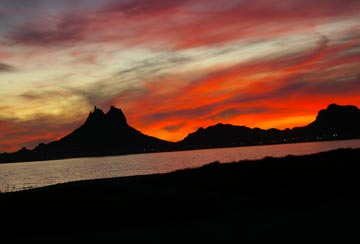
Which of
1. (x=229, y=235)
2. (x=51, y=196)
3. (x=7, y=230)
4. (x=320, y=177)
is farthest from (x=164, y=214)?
(x=320, y=177)

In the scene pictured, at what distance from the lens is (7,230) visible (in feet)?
48.7

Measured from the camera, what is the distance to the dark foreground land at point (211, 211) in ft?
41.6

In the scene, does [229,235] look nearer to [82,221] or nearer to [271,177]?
[82,221]

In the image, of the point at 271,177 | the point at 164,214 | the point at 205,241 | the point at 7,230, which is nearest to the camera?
the point at 205,241

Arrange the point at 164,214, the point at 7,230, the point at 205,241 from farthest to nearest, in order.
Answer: the point at 164,214, the point at 7,230, the point at 205,241

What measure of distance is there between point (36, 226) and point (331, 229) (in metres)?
10.2

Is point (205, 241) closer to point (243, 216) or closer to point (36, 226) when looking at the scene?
point (243, 216)

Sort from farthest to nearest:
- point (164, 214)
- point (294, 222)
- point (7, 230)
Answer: point (164, 214), point (7, 230), point (294, 222)

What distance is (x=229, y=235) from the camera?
12.2m

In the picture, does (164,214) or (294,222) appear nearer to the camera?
(294,222)

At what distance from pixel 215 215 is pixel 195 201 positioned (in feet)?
7.20

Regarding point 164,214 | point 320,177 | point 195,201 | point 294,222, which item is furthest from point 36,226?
point 320,177

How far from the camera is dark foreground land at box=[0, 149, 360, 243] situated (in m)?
12.7

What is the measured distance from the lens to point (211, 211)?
16.0m
